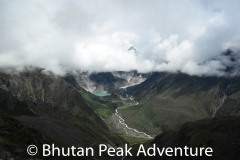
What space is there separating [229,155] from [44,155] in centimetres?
11385

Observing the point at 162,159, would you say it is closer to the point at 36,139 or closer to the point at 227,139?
the point at 227,139

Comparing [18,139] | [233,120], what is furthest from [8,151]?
[233,120]

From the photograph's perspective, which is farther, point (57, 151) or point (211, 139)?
point (211, 139)

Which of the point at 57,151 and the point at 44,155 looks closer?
the point at 44,155

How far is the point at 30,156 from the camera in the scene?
9994 cm

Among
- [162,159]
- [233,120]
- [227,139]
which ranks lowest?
[162,159]

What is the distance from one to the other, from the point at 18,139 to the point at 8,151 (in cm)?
2358

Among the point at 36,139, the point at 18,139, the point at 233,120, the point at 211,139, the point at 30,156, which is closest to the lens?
the point at 30,156

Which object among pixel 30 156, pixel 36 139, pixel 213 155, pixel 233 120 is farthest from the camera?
pixel 233 120

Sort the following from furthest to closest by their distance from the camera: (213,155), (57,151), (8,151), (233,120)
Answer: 1. (233,120)
2. (213,155)
3. (57,151)
4. (8,151)

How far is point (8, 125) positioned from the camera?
130 meters

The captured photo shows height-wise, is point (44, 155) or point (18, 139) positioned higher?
point (18, 139)

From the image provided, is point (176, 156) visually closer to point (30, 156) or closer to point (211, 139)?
point (211, 139)

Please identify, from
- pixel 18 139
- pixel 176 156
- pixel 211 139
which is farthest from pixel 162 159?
pixel 18 139
